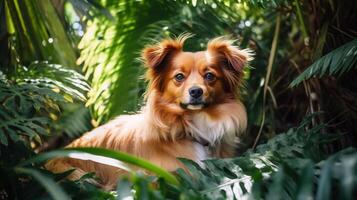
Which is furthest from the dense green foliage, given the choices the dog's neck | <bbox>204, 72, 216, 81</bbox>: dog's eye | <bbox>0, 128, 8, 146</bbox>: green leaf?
<bbox>204, 72, 216, 81</bbox>: dog's eye

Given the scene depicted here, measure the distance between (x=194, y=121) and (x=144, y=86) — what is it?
0.96 meters

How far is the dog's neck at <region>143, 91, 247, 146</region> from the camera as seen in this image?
3775 mm

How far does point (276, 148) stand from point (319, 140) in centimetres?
25

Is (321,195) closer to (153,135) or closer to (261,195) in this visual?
(261,195)

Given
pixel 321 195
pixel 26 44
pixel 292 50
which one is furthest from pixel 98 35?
pixel 321 195

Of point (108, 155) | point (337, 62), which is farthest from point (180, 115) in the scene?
point (108, 155)

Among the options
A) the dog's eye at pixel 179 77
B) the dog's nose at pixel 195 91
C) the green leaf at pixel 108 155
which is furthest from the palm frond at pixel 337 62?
the green leaf at pixel 108 155

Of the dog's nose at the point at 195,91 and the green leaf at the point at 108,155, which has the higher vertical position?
the green leaf at the point at 108,155

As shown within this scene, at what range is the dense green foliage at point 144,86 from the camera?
2312 mm

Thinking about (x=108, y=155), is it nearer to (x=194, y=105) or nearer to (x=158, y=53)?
(x=194, y=105)

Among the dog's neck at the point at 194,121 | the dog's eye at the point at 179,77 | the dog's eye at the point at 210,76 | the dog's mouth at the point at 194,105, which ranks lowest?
the dog's neck at the point at 194,121

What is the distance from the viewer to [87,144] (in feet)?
12.6

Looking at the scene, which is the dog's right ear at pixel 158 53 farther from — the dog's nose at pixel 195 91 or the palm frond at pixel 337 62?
the palm frond at pixel 337 62

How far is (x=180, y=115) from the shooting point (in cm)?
381
